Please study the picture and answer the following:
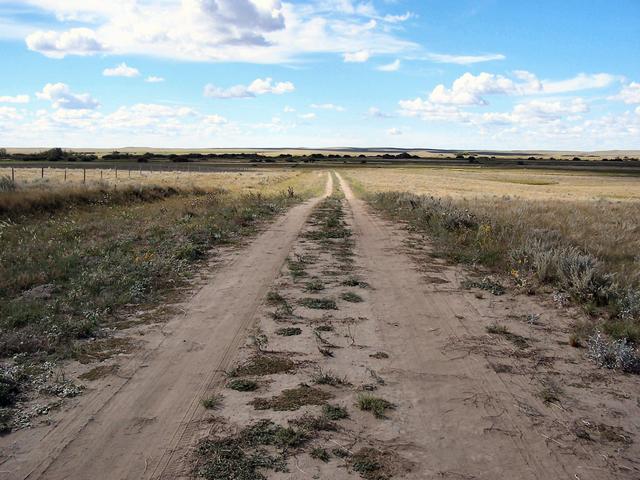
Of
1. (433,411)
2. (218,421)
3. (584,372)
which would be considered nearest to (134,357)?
(218,421)

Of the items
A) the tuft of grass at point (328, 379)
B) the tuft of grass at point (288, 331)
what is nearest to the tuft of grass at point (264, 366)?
the tuft of grass at point (328, 379)

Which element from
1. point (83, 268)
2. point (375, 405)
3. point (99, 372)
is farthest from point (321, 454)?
point (83, 268)

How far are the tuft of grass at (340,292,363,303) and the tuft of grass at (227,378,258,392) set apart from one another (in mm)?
3566

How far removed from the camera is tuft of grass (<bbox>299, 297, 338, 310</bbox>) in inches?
333

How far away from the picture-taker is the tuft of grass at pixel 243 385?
5469 millimetres

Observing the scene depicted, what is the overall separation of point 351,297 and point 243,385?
384 centimetres

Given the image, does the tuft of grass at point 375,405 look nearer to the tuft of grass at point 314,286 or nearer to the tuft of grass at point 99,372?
the tuft of grass at point 99,372

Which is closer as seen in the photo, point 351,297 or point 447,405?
point 447,405

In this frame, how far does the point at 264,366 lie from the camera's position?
6074 millimetres

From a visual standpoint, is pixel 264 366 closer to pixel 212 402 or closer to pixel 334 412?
pixel 212 402

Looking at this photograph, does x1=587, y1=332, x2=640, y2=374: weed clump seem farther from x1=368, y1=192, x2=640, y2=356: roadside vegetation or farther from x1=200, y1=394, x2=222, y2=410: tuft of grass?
x1=200, y1=394, x2=222, y2=410: tuft of grass

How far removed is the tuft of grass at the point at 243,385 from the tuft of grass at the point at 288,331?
1.55 metres

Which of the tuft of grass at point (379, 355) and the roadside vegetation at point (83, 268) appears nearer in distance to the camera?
the tuft of grass at point (379, 355)

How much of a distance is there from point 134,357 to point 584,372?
5.35 m
